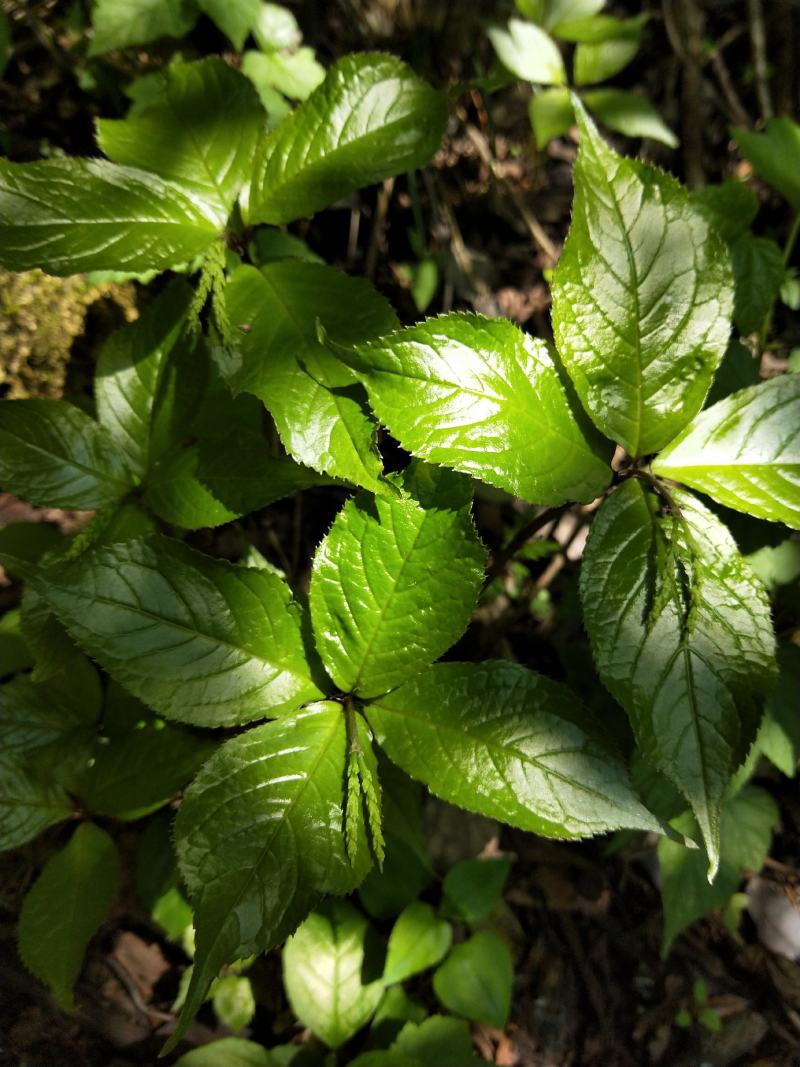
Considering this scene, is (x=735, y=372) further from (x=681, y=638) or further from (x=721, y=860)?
(x=721, y=860)

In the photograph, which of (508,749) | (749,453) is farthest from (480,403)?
(508,749)

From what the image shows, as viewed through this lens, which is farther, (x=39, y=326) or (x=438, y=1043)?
(x=39, y=326)

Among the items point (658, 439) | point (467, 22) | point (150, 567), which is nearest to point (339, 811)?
point (150, 567)

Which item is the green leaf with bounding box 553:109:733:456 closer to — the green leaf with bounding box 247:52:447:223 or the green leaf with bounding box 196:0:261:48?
the green leaf with bounding box 247:52:447:223

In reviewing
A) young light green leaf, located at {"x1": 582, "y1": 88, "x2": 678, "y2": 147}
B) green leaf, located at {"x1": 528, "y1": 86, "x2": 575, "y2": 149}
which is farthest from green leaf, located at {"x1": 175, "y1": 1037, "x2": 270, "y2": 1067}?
young light green leaf, located at {"x1": 582, "y1": 88, "x2": 678, "y2": 147}

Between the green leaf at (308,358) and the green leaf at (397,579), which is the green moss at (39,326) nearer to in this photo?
the green leaf at (308,358)
